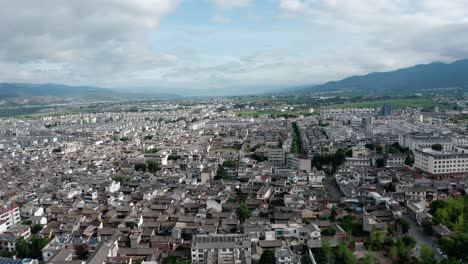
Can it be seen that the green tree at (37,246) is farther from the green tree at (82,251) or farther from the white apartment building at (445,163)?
the white apartment building at (445,163)

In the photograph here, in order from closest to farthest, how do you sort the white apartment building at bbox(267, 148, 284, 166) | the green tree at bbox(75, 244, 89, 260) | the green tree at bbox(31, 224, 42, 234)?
1. the green tree at bbox(75, 244, 89, 260)
2. the green tree at bbox(31, 224, 42, 234)
3. the white apartment building at bbox(267, 148, 284, 166)

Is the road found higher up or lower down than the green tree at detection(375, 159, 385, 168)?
lower down

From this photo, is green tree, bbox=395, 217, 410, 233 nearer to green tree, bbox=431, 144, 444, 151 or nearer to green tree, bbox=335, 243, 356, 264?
green tree, bbox=335, 243, 356, 264

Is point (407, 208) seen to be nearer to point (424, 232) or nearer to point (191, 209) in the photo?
point (424, 232)

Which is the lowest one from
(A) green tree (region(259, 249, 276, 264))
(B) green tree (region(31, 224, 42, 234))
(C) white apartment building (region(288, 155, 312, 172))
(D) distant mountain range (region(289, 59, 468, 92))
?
(B) green tree (region(31, 224, 42, 234))

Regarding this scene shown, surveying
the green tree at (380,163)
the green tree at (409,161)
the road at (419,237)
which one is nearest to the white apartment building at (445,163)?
the green tree at (409,161)

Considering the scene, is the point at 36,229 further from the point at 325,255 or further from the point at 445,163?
the point at 445,163

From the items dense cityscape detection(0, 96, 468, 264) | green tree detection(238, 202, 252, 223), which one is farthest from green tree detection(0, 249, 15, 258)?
green tree detection(238, 202, 252, 223)

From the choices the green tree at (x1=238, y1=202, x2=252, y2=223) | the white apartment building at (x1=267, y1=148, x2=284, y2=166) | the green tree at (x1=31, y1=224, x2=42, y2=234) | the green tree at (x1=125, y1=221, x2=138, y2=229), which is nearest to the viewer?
the green tree at (x1=125, y1=221, x2=138, y2=229)
